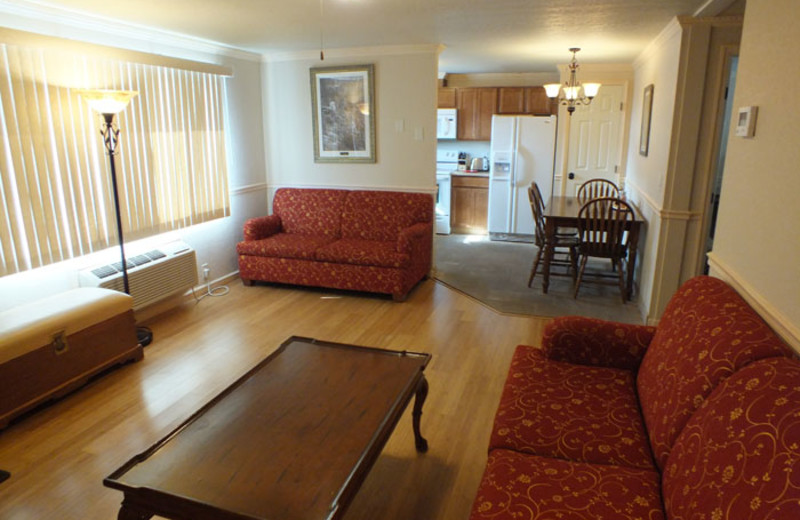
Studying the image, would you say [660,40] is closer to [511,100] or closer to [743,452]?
[511,100]

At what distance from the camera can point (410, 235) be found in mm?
4492

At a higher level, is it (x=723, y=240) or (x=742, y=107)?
(x=742, y=107)

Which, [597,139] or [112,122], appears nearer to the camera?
[112,122]

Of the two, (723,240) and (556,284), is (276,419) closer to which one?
(723,240)

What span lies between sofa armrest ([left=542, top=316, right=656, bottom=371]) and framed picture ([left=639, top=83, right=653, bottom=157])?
9.49 feet

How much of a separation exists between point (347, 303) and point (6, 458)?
2577 millimetres

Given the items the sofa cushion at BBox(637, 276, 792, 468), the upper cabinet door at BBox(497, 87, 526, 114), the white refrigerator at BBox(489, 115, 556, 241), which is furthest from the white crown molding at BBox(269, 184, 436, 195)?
the sofa cushion at BBox(637, 276, 792, 468)

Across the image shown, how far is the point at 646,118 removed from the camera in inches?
187

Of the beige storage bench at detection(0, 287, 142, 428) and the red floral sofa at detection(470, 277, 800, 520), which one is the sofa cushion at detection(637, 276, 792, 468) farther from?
the beige storage bench at detection(0, 287, 142, 428)

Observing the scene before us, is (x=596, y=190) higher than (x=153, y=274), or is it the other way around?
(x=596, y=190)

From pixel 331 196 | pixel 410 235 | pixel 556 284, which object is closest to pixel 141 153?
pixel 331 196

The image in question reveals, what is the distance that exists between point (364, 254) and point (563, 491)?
3.19 meters

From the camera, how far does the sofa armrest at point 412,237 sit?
445cm

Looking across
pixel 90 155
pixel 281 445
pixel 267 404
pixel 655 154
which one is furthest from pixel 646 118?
pixel 90 155
